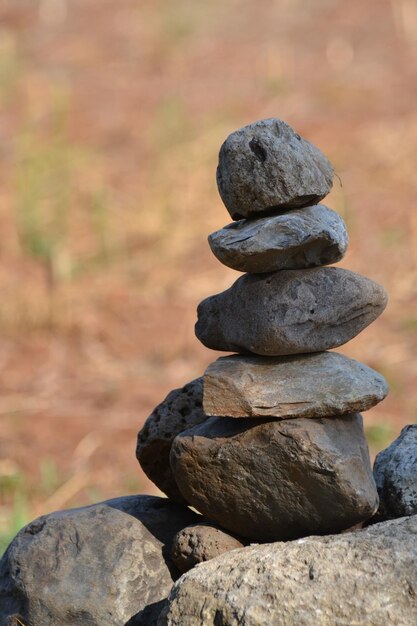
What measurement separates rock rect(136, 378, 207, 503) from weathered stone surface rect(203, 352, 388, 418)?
42 centimetres

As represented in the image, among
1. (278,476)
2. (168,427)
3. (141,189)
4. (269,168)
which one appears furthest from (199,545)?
(141,189)

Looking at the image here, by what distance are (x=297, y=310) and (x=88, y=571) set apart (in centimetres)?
121

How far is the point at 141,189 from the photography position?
1221 centimetres

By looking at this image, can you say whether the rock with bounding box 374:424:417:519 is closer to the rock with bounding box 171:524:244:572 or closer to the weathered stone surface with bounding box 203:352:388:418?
the weathered stone surface with bounding box 203:352:388:418

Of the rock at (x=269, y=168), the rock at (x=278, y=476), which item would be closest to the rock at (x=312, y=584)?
the rock at (x=278, y=476)

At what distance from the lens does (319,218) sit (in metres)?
4.03

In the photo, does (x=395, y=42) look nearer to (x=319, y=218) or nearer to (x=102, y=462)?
(x=102, y=462)

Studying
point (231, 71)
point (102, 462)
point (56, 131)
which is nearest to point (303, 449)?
point (102, 462)

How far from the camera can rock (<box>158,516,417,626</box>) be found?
133 inches

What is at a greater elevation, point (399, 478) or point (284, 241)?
point (284, 241)

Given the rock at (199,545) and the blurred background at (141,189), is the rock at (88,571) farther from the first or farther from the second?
the blurred background at (141,189)

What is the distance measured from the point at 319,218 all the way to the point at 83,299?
21.7 feet

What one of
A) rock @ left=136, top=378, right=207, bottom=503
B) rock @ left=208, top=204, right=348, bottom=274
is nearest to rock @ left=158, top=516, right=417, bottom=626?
rock @ left=136, top=378, right=207, bottom=503

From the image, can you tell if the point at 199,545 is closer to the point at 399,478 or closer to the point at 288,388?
the point at 288,388
